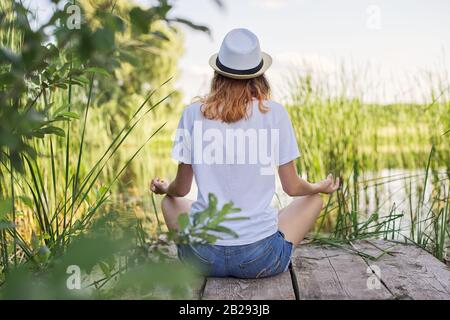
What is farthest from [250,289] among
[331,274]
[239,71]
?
[239,71]

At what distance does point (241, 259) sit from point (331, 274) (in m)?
0.37

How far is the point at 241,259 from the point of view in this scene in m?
2.36

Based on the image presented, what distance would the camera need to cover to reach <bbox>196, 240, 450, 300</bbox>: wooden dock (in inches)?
85.6

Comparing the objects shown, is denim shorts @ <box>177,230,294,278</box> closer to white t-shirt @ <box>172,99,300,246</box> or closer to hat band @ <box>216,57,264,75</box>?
white t-shirt @ <box>172,99,300,246</box>

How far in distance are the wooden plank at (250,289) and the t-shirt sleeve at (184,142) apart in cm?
47

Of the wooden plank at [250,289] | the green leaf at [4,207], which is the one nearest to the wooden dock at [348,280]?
the wooden plank at [250,289]

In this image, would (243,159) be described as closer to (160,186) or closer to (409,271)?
(160,186)

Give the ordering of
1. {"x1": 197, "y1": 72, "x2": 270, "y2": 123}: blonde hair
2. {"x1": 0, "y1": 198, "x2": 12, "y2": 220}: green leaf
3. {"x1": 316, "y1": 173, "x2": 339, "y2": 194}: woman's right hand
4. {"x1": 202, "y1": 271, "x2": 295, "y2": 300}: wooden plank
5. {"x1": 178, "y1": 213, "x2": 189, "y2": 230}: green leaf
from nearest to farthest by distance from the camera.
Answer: {"x1": 178, "y1": 213, "x2": 189, "y2": 230}: green leaf, {"x1": 0, "y1": 198, "x2": 12, "y2": 220}: green leaf, {"x1": 202, "y1": 271, "x2": 295, "y2": 300}: wooden plank, {"x1": 197, "y1": 72, "x2": 270, "y2": 123}: blonde hair, {"x1": 316, "y1": 173, "x2": 339, "y2": 194}: woman's right hand

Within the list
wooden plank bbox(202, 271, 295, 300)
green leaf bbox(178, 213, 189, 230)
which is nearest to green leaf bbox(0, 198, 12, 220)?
green leaf bbox(178, 213, 189, 230)

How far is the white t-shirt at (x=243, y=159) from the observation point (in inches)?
92.7

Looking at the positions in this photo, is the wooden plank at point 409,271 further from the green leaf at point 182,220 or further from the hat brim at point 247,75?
the green leaf at point 182,220

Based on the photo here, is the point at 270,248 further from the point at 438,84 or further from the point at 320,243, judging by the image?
the point at 438,84

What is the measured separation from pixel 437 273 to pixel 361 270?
0.29 meters

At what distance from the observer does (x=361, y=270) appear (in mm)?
2516
